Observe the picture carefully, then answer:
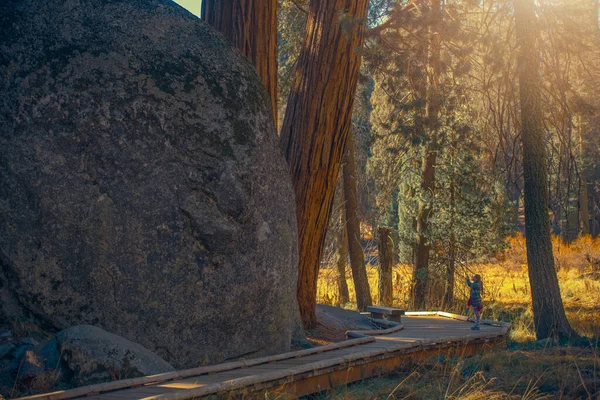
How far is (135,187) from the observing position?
6012 millimetres

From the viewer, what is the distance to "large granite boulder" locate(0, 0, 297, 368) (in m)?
5.88

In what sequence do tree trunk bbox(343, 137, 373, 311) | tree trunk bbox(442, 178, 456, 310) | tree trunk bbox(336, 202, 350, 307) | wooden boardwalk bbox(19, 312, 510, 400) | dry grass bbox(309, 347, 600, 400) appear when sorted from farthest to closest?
tree trunk bbox(336, 202, 350, 307)
tree trunk bbox(442, 178, 456, 310)
tree trunk bbox(343, 137, 373, 311)
dry grass bbox(309, 347, 600, 400)
wooden boardwalk bbox(19, 312, 510, 400)

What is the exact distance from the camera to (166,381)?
538 centimetres

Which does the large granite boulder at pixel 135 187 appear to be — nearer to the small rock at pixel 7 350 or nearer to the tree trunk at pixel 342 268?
the small rock at pixel 7 350

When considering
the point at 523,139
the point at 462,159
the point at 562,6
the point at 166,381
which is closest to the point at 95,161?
the point at 166,381

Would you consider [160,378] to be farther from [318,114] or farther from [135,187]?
[318,114]

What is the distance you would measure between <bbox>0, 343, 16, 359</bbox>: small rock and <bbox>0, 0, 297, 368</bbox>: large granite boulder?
42 cm

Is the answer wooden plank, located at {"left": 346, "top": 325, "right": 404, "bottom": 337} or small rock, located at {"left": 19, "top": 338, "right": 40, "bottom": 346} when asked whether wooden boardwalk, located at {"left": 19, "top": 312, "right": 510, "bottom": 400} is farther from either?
small rock, located at {"left": 19, "top": 338, "right": 40, "bottom": 346}

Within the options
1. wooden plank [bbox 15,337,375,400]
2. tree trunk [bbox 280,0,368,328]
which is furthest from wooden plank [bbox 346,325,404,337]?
wooden plank [bbox 15,337,375,400]

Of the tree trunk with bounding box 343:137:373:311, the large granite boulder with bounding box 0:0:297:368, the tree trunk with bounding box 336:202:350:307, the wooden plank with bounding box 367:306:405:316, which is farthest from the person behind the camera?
the tree trunk with bounding box 336:202:350:307

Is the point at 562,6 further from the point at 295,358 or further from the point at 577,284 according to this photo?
the point at 577,284

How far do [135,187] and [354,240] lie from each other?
9392mm

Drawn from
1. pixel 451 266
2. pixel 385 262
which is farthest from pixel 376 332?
pixel 451 266

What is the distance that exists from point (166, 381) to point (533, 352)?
4799 mm
